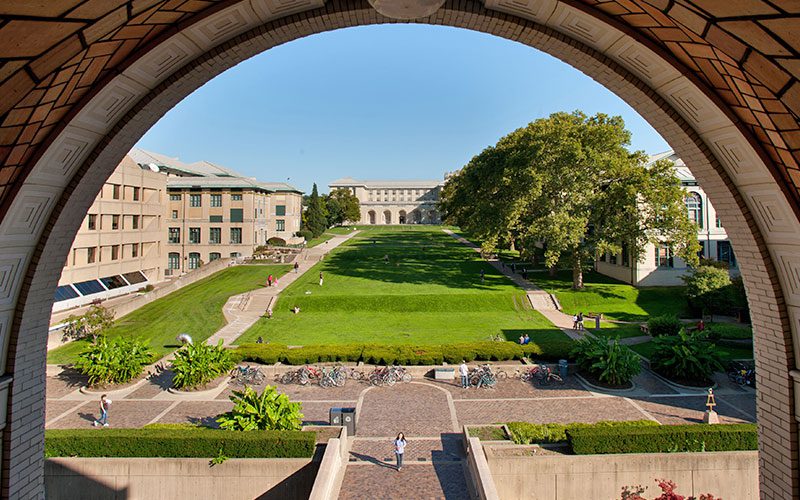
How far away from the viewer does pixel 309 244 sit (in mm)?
70750

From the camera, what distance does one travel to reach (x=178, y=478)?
41.5 feet

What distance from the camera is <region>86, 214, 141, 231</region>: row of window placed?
1483 inches

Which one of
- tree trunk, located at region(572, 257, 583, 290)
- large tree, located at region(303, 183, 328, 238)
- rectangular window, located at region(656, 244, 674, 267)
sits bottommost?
tree trunk, located at region(572, 257, 583, 290)

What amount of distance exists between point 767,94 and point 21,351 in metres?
10.2

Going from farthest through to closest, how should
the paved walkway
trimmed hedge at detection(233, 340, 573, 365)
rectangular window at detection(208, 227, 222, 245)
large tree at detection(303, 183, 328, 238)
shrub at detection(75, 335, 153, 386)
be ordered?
large tree at detection(303, 183, 328, 238) < rectangular window at detection(208, 227, 222, 245) < the paved walkway < trimmed hedge at detection(233, 340, 573, 365) < shrub at detection(75, 335, 153, 386)

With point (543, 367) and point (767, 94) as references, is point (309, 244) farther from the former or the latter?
point (767, 94)

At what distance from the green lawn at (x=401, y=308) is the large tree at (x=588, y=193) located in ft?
20.0

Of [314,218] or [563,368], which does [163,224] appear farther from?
[563,368]

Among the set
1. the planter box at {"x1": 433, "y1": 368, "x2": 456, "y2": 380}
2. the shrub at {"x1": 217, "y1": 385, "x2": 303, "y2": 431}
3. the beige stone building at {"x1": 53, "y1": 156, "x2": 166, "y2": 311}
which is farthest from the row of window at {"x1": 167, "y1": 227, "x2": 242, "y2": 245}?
the shrub at {"x1": 217, "y1": 385, "x2": 303, "y2": 431}

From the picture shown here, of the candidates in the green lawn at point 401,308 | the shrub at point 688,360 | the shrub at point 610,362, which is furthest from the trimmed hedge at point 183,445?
the shrub at point 688,360

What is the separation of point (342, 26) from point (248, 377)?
58.3ft

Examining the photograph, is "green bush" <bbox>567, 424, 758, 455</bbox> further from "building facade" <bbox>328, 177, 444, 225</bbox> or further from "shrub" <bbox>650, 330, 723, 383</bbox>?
"building facade" <bbox>328, 177, 444, 225</bbox>

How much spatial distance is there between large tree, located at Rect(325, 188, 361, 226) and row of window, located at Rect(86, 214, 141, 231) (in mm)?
62536

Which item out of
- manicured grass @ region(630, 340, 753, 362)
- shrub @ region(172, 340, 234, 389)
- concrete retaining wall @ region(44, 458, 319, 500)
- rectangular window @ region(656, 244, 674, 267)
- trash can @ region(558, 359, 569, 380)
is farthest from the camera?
rectangular window @ region(656, 244, 674, 267)
